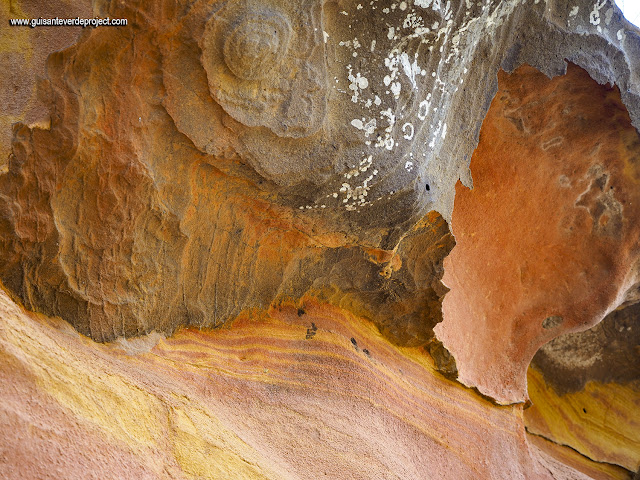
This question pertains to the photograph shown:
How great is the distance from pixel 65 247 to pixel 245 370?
90 centimetres

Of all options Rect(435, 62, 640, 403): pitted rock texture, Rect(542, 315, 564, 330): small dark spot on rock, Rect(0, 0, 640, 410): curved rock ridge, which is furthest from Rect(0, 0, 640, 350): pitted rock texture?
Rect(542, 315, 564, 330): small dark spot on rock

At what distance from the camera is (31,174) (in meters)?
1.86

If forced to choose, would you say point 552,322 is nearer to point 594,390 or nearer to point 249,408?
point 594,390

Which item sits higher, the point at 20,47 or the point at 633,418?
the point at 20,47

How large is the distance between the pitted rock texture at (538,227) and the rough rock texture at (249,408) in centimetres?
33

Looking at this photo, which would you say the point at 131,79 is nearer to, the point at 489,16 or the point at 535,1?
the point at 489,16

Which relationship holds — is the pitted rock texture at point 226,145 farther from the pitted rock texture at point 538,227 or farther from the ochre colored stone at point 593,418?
the ochre colored stone at point 593,418

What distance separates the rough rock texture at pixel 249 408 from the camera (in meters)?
1.49

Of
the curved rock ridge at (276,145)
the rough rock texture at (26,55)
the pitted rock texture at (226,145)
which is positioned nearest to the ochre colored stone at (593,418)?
the curved rock ridge at (276,145)

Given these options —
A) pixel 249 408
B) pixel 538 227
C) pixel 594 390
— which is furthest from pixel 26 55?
pixel 594 390

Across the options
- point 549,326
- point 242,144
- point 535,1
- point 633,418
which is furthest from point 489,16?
point 633,418

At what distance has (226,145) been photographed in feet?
6.40

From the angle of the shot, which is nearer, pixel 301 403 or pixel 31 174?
pixel 31 174

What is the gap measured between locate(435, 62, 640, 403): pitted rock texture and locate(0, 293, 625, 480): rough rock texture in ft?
1.08
